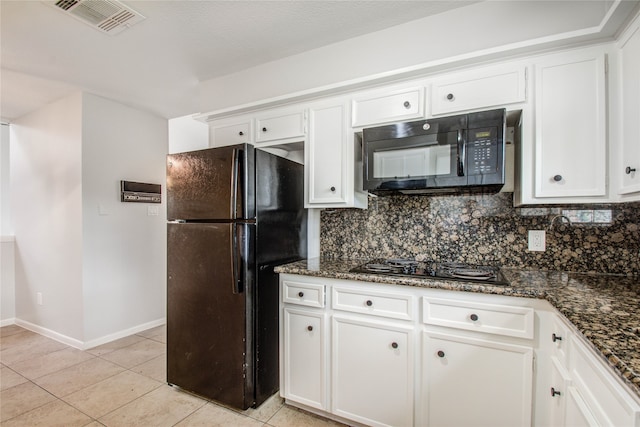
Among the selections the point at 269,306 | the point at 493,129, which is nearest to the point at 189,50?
the point at 269,306

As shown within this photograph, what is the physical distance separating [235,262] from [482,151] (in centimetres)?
156

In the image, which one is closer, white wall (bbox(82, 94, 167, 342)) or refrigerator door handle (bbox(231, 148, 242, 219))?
refrigerator door handle (bbox(231, 148, 242, 219))

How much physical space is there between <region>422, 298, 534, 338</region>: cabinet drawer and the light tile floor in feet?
3.21

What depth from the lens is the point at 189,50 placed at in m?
2.23

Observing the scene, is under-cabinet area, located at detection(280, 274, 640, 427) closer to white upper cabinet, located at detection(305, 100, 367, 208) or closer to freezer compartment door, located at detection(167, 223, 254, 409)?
freezer compartment door, located at detection(167, 223, 254, 409)

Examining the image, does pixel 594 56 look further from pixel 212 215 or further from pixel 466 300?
pixel 212 215

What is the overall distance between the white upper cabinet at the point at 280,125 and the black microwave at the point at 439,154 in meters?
0.53

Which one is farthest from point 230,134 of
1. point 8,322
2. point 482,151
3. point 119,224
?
point 8,322

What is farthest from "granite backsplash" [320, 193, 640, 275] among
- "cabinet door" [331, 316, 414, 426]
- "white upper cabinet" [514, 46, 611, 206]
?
"cabinet door" [331, 316, 414, 426]

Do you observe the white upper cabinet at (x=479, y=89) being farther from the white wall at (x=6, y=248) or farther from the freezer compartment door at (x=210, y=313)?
the white wall at (x=6, y=248)

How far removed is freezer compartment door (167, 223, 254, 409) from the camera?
1.87m

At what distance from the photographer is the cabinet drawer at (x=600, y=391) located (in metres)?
0.71

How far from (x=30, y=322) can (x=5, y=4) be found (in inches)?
133

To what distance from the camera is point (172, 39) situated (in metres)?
2.08
